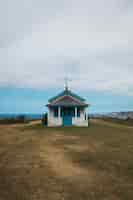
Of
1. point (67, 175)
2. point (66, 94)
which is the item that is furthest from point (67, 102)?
point (67, 175)

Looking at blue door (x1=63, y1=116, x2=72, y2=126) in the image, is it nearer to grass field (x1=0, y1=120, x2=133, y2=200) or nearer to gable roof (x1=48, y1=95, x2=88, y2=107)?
gable roof (x1=48, y1=95, x2=88, y2=107)

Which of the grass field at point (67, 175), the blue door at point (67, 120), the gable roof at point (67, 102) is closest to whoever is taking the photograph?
the grass field at point (67, 175)

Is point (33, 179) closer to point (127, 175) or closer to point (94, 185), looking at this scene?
point (94, 185)

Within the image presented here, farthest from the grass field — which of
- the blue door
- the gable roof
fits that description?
the blue door

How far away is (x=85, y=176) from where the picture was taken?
655cm

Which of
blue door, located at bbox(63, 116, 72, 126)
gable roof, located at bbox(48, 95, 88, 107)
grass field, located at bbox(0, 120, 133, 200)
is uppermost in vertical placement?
gable roof, located at bbox(48, 95, 88, 107)

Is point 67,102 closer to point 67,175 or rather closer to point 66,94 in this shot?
point 66,94

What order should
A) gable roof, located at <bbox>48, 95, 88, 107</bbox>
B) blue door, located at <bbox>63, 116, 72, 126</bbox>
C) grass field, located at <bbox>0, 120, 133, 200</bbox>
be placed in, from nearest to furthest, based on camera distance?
grass field, located at <bbox>0, 120, 133, 200</bbox>
gable roof, located at <bbox>48, 95, 88, 107</bbox>
blue door, located at <bbox>63, 116, 72, 126</bbox>

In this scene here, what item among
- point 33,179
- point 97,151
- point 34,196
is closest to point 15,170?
point 33,179

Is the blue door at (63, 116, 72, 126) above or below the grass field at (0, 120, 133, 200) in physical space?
below

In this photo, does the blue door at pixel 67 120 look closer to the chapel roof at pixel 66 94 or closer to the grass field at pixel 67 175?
the chapel roof at pixel 66 94

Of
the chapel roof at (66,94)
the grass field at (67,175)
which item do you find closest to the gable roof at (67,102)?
the chapel roof at (66,94)

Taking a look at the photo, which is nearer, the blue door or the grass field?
the grass field

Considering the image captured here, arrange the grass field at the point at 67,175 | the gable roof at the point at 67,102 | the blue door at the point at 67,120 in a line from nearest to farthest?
1. the grass field at the point at 67,175
2. the gable roof at the point at 67,102
3. the blue door at the point at 67,120
